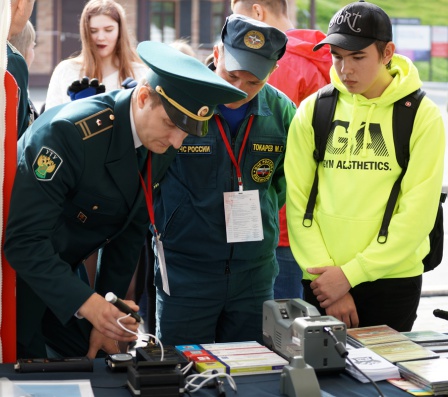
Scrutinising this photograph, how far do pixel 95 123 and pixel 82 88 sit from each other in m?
1.51

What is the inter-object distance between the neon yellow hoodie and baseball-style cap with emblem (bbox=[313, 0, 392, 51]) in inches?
5.6

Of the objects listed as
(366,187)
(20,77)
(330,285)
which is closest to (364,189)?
(366,187)

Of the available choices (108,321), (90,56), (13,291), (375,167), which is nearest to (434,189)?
(375,167)

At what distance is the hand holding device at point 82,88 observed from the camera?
3637 millimetres

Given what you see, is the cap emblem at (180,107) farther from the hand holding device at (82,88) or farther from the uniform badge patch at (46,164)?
the hand holding device at (82,88)

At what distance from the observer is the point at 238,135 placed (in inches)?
104

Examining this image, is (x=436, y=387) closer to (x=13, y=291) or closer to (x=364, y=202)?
(x=364, y=202)

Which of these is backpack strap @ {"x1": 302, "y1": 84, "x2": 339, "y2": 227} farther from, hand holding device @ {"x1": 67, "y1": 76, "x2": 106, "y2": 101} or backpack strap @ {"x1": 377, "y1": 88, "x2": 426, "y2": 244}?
hand holding device @ {"x1": 67, "y1": 76, "x2": 106, "y2": 101}

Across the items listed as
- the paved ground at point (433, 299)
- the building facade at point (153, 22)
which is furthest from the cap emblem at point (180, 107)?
the building facade at point (153, 22)

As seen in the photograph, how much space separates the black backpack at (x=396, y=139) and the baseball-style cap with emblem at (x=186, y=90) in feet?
1.72

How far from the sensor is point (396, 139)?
250 cm

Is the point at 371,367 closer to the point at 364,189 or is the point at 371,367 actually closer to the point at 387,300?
the point at 387,300

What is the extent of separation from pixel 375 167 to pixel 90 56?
7.12 feet

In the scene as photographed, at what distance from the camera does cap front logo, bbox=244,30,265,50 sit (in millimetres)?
2514
